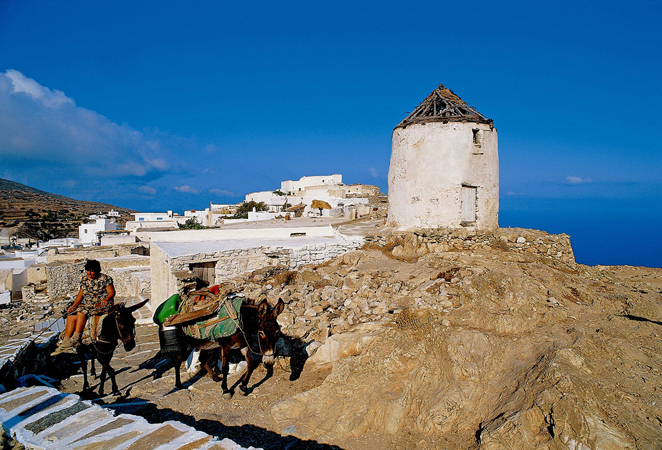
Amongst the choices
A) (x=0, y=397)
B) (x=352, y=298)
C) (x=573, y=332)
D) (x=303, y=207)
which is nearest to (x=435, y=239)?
(x=352, y=298)

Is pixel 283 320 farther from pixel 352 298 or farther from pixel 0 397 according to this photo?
pixel 0 397

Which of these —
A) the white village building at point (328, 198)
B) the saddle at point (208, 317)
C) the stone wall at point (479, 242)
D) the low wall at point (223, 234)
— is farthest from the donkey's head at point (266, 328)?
the white village building at point (328, 198)

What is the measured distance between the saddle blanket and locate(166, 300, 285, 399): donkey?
0.31 ft

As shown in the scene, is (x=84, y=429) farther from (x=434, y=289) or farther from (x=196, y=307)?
(x=434, y=289)

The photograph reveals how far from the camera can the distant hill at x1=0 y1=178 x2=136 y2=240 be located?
5325 cm

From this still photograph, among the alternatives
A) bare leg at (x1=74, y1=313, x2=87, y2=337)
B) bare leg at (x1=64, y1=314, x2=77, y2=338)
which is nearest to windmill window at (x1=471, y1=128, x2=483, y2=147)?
bare leg at (x1=74, y1=313, x2=87, y2=337)

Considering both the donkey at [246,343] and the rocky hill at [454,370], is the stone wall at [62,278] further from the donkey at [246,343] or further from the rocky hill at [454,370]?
the donkey at [246,343]

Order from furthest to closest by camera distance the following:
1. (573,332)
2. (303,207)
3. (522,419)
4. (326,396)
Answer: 1. (303,207)
2. (573,332)
3. (326,396)
4. (522,419)

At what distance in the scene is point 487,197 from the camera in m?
14.1

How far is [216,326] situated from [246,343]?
25.6 inches

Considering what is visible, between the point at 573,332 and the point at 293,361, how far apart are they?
5682 millimetres

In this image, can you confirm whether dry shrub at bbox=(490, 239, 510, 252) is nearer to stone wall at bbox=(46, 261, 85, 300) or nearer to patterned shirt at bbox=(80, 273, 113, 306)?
patterned shirt at bbox=(80, 273, 113, 306)

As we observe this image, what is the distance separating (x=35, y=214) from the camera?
64688 mm

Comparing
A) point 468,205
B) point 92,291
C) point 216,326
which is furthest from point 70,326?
point 468,205
